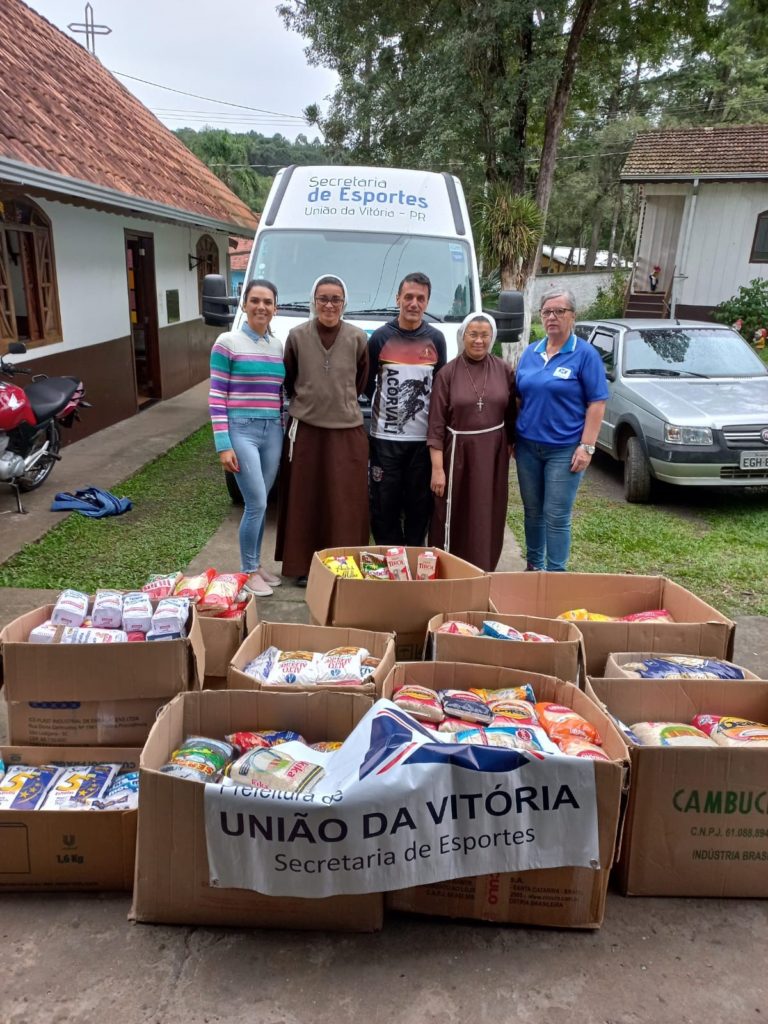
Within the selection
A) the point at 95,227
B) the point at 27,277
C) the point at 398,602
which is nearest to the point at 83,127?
the point at 95,227

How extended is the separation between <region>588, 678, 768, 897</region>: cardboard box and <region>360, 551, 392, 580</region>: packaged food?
156 centimetres

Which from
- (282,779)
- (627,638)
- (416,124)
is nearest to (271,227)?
(627,638)

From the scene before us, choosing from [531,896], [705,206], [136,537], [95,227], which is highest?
[705,206]

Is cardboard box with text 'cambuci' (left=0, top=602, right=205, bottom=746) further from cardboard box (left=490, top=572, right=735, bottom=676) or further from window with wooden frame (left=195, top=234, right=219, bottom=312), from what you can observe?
window with wooden frame (left=195, top=234, right=219, bottom=312)

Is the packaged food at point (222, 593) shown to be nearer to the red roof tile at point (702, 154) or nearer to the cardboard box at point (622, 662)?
the cardboard box at point (622, 662)

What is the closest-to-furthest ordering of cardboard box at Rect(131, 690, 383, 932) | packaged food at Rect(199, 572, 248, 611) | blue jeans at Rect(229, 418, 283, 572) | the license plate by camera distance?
cardboard box at Rect(131, 690, 383, 932)
packaged food at Rect(199, 572, 248, 611)
blue jeans at Rect(229, 418, 283, 572)
the license plate

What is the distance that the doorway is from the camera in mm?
10508

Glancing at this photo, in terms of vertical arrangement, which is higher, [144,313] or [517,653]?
[144,313]

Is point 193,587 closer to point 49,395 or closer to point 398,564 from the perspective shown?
point 398,564

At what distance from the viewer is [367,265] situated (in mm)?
5703

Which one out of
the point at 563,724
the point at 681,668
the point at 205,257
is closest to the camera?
the point at 563,724

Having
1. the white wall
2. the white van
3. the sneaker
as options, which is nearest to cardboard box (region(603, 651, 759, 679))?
the sneaker

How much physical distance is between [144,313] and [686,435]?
25.8 ft

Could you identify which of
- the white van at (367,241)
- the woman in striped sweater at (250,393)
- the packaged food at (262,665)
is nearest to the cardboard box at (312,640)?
the packaged food at (262,665)
